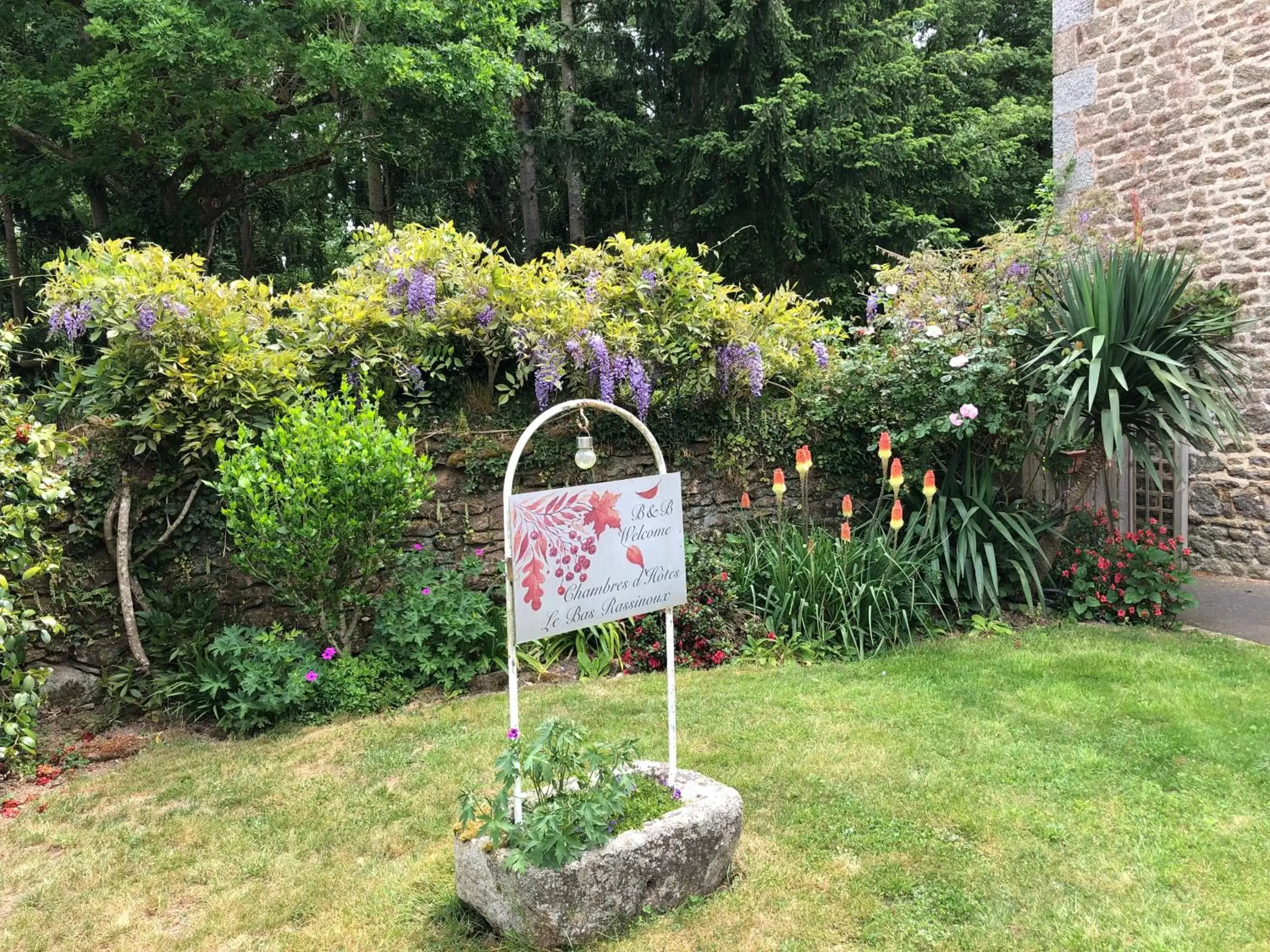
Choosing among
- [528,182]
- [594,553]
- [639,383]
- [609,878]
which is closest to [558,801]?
[609,878]

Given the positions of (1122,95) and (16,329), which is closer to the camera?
(16,329)

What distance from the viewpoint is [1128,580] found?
220 inches

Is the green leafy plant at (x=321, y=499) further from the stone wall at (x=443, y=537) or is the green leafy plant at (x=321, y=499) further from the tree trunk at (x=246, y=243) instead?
the tree trunk at (x=246, y=243)

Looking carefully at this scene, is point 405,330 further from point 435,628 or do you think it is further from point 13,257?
point 13,257

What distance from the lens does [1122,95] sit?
769cm

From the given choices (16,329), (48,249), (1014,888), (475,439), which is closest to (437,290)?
(475,439)

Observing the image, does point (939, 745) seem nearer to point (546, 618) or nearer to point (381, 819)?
point (546, 618)

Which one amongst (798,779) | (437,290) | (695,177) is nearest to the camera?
(798,779)

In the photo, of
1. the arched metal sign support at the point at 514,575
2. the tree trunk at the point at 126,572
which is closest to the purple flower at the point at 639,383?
the arched metal sign support at the point at 514,575

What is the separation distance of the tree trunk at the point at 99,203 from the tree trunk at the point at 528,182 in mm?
5663

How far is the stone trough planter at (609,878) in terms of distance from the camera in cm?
219

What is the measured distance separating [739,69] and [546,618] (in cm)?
1030

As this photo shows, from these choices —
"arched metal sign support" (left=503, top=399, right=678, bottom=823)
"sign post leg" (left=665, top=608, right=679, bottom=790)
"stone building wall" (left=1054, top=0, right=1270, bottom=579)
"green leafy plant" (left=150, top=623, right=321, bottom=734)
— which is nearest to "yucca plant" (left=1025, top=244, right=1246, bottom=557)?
"stone building wall" (left=1054, top=0, right=1270, bottom=579)

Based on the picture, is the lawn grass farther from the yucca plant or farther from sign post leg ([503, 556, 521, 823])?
the yucca plant
